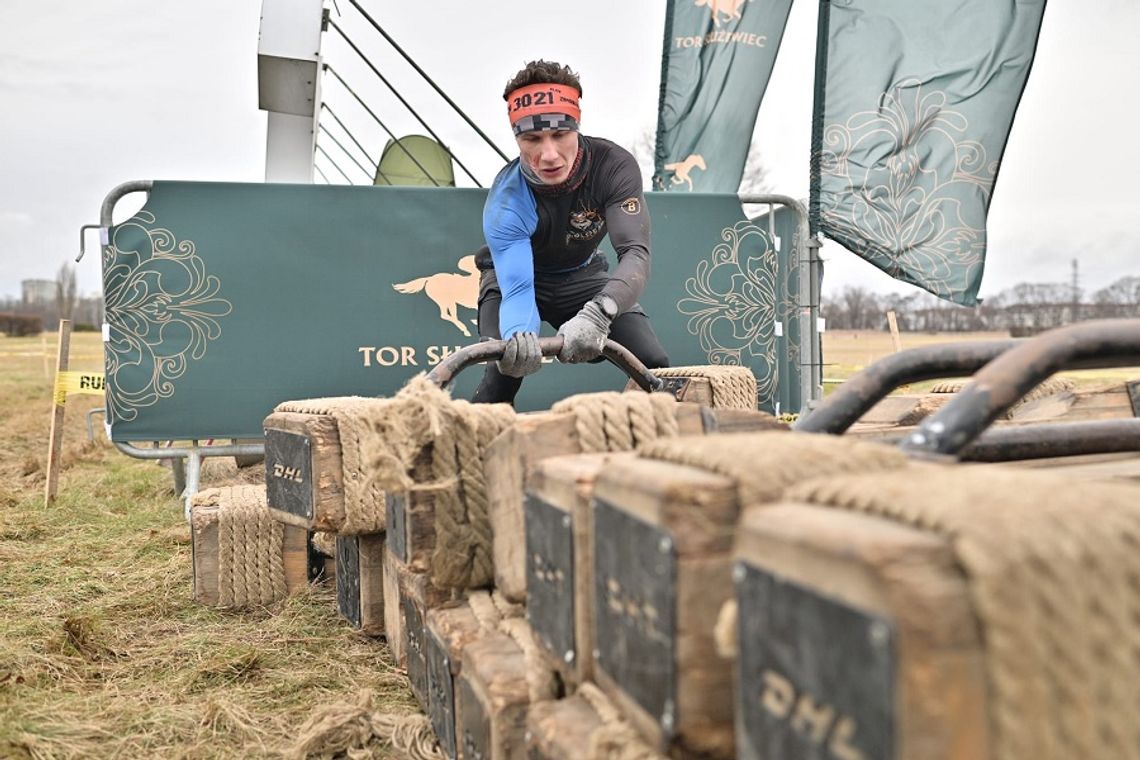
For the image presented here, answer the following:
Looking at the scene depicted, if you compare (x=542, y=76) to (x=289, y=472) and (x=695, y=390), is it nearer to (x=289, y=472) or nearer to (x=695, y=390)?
(x=695, y=390)

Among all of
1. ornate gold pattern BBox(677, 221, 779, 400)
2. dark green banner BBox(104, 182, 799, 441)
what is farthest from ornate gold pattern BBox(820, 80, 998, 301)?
dark green banner BBox(104, 182, 799, 441)

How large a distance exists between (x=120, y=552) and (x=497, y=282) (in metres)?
2.18

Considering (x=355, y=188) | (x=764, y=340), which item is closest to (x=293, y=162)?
(x=355, y=188)

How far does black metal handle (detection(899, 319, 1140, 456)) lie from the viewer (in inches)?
38.2

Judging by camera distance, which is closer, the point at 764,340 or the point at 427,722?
the point at 427,722

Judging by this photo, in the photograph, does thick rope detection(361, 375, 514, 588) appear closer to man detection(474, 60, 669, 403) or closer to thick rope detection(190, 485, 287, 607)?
man detection(474, 60, 669, 403)

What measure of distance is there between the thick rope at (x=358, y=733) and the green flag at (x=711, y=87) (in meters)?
6.36

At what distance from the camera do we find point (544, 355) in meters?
2.54

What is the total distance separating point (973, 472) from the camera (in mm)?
730

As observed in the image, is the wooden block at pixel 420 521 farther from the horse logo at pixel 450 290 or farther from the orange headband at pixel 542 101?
the horse logo at pixel 450 290

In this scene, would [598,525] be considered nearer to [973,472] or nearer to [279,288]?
[973,472]

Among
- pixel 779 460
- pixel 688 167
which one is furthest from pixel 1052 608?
pixel 688 167

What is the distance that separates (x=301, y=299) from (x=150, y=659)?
2.79 metres

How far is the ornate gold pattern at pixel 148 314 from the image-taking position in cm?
482
